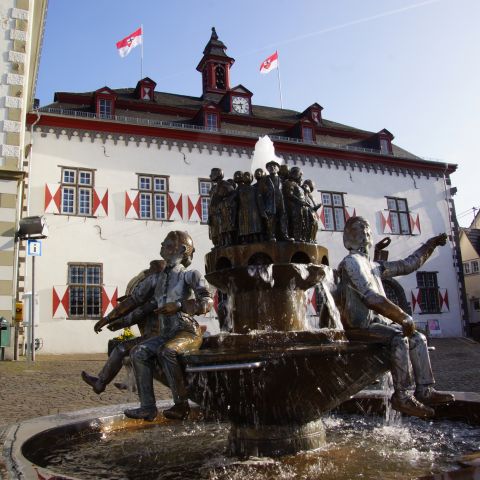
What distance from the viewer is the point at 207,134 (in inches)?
850

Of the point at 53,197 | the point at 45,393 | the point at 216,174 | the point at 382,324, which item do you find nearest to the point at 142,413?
the point at 382,324

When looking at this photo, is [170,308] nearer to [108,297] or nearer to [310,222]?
[310,222]

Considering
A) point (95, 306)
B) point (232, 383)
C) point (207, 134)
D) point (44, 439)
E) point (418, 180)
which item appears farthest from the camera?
point (418, 180)

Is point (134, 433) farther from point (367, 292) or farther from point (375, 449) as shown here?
point (367, 292)

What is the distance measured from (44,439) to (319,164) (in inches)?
831

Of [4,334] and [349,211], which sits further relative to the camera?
[349,211]

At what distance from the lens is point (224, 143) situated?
22.0 m

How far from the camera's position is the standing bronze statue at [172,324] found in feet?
11.5

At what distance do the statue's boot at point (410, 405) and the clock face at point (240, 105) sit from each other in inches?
898

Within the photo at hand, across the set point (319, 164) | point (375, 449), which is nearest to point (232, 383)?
point (375, 449)

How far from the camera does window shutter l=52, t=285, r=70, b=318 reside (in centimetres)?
1777

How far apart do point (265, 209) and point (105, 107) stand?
1851 cm

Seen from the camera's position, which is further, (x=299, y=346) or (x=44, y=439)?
(x=44, y=439)

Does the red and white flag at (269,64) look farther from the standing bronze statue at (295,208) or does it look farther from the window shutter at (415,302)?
the standing bronze statue at (295,208)
